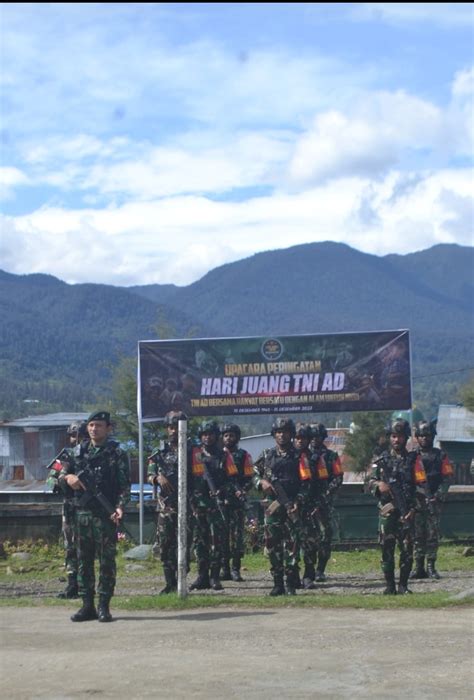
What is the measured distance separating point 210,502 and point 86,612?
3574mm

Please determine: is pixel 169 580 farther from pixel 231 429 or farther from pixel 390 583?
pixel 231 429

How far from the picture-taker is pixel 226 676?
329 inches

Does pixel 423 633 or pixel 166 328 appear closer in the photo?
pixel 423 633

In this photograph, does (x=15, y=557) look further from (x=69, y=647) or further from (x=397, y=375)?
(x=69, y=647)

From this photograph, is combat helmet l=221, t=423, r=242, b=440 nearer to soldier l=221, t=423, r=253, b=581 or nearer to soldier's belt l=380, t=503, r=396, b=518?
soldier l=221, t=423, r=253, b=581

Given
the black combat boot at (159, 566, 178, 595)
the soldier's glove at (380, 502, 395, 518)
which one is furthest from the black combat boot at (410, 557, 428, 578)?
the black combat boot at (159, 566, 178, 595)

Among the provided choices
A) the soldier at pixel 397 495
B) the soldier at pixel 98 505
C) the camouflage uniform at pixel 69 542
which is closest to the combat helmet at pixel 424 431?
the soldier at pixel 397 495

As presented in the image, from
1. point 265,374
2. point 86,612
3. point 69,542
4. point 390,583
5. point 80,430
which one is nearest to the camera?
point 86,612

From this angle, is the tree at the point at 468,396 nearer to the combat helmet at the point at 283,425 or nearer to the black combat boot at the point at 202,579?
the black combat boot at the point at 202,579

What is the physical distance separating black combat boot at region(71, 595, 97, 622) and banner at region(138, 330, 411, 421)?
8904mm

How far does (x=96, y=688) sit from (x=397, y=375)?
12414 millimetres

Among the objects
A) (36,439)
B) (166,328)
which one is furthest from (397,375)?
(36,439)

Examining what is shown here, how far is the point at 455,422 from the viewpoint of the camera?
9531 centimetres

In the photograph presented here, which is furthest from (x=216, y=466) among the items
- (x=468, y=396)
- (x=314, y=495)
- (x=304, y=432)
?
(x=468, y=396)
